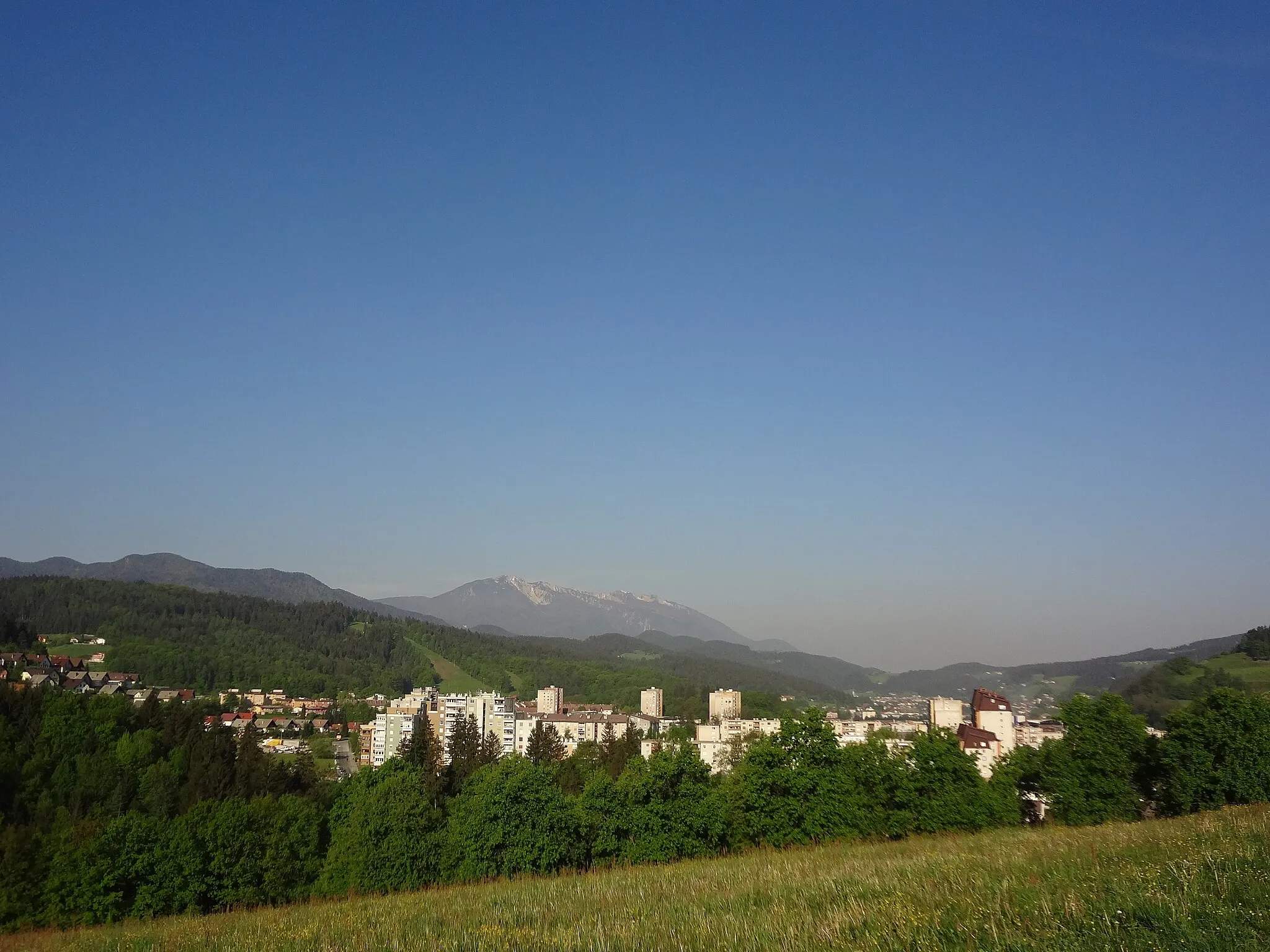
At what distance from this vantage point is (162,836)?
31266mm

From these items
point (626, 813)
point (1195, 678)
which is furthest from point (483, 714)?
point (1195, 678)

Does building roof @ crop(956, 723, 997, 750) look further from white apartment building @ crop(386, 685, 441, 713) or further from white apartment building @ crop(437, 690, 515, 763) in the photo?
white apartment building @ crop(386, 685, 441, 713)

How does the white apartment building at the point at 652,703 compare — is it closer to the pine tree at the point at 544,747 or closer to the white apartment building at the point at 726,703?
the white apartment building at the point at 726,703

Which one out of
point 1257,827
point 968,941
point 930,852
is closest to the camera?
point 968,941

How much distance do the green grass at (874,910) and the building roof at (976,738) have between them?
229 ft

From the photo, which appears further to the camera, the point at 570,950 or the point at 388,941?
the point at 388,941

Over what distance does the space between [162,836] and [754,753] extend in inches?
952

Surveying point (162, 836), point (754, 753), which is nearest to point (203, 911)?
point (162, 836)

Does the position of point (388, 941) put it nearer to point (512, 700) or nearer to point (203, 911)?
point (203, 911)

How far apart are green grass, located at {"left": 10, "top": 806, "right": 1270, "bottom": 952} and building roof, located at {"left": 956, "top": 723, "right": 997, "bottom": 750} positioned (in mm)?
69761

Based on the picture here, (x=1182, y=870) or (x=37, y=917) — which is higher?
(x=1182, y=870)

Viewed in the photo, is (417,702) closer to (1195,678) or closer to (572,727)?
Result: (572,727)

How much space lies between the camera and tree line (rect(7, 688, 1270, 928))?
29.9 metres

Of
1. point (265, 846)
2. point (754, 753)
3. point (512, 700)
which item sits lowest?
point (512, 700)
